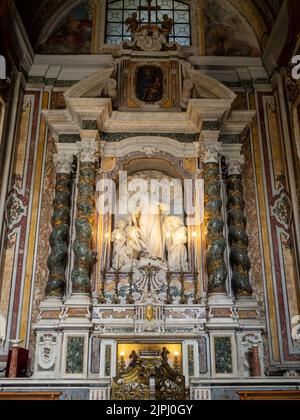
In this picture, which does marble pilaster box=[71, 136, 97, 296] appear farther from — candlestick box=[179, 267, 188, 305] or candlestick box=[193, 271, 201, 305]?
candlestick box=[193, 271, 201, 305]

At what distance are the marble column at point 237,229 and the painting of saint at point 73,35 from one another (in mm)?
4399

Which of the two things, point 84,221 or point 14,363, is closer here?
point 14,363

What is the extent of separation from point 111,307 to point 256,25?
7.25 meters

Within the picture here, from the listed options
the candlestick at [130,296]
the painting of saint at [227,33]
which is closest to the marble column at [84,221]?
the candlestick at [130,296]

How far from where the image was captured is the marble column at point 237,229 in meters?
9.99

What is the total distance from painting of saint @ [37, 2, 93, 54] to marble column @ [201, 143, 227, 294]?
4.03 metres

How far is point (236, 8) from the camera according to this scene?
509 inches

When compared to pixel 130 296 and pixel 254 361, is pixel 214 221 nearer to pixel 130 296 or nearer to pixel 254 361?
pixel 130 296

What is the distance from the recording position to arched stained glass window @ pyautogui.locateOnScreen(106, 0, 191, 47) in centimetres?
1289

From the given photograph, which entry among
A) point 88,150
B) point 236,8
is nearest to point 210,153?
point 88,150

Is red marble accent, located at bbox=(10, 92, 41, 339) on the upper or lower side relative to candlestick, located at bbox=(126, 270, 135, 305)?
upper

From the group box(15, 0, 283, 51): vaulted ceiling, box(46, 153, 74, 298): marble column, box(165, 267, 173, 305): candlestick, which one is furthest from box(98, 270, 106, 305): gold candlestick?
box(15, 0, 283, 51): vaulted ceiling

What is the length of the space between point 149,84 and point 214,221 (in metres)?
3.60

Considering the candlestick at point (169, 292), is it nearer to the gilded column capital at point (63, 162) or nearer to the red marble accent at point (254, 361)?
the red marble accent at point (254, 361)
